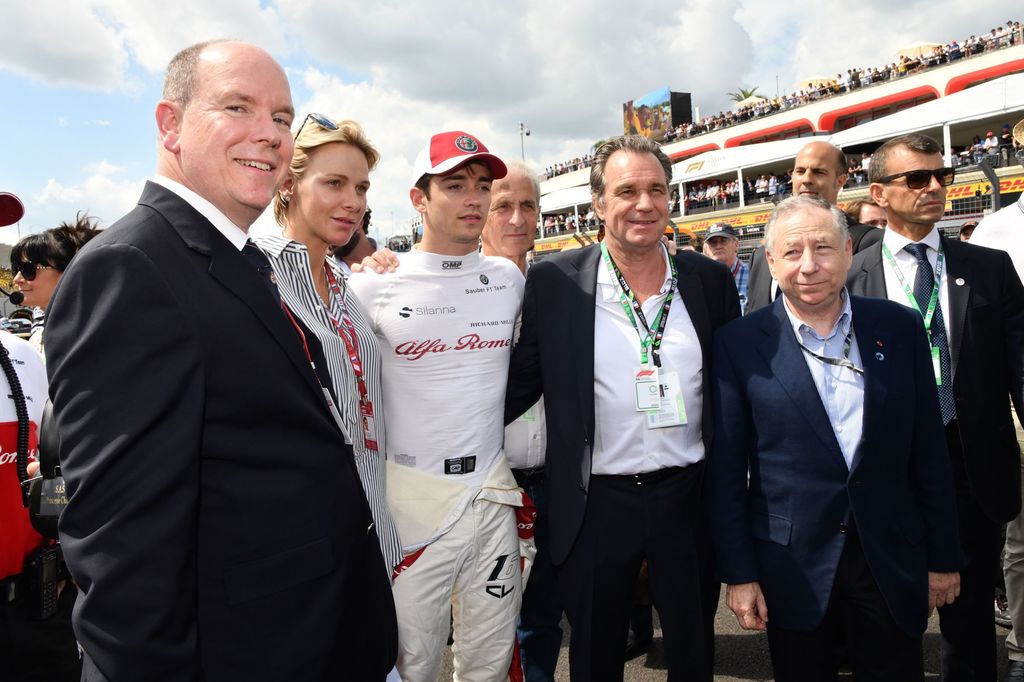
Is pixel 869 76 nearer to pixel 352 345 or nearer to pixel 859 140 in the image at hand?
pixel 859 140

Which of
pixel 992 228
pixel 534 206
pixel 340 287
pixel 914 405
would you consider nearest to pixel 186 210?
pixel 340 287

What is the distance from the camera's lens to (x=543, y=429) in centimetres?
288

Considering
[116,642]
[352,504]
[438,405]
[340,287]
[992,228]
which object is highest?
[992,228]

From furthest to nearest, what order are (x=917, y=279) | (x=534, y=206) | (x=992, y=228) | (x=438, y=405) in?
1. (x=534, y=206)
2. (x=992, y=228)
3. (x=917, y=279)
4. (x=438, y=405)

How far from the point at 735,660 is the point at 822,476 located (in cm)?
166

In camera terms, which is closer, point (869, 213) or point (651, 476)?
point (651, 476)

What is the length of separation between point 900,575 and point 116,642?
2.29 metres

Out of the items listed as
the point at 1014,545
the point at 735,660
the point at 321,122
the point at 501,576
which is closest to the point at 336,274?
the point at 321,122

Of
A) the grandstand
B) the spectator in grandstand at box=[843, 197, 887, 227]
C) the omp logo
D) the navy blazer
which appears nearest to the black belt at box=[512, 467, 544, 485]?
the omp logo

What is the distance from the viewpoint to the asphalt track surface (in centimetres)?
319

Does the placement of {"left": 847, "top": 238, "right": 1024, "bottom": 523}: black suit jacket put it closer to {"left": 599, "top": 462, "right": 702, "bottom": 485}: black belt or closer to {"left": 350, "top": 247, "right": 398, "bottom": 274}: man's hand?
{"left": 599, "top": 462, "right": 702, "bottom": 485}: black belt

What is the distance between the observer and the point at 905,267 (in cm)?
292

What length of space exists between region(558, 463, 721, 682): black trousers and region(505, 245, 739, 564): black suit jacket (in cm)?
10

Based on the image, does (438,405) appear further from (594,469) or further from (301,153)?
(301,153)
